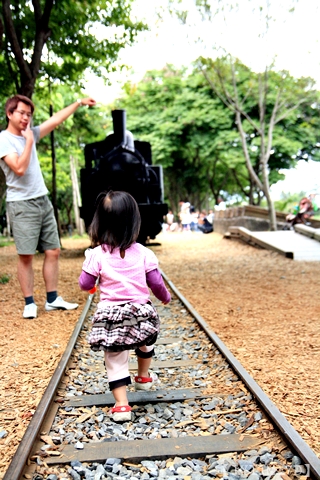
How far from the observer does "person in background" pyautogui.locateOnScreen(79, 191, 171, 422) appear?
291cm

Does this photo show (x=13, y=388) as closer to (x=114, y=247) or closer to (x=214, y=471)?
(x=114, y=247)

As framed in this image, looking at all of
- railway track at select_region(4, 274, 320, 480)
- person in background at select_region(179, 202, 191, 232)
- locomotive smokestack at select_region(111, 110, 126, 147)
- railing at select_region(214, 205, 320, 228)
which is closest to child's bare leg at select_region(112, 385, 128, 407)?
railway track at select_region(4, 274, 320, 480)

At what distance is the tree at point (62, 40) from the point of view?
9.45m

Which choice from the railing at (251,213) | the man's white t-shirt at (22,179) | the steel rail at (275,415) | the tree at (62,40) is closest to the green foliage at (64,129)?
the tree at (62,40)

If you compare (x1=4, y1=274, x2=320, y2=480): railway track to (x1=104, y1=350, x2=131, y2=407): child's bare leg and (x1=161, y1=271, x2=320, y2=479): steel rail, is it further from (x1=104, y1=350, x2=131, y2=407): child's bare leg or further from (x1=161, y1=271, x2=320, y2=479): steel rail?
(x1=104, y1=350, x2=131, y2=407): child's bare leg

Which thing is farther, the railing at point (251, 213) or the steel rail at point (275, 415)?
the railing at point (251, 213)

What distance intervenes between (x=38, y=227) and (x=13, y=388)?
2.22 meters

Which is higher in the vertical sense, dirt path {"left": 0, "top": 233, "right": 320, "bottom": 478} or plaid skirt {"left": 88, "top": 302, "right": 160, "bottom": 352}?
plaid skirt {"left": 88, "top": 302, "right": 160, "bottom": 352}

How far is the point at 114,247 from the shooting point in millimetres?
2951

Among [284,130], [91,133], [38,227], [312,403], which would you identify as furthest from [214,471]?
[284,130]

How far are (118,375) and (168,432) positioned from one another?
18.0 inches

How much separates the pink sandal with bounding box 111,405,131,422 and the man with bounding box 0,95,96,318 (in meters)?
2.71

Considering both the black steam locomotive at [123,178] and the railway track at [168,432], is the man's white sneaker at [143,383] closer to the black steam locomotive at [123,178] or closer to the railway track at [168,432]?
the railway track at [168,432]

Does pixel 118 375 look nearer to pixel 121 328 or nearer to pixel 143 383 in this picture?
pixel 121 328
